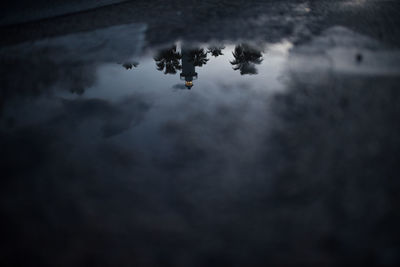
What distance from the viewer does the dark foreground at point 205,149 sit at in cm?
128

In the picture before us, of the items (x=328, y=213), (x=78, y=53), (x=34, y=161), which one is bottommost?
(x=328, y=213)

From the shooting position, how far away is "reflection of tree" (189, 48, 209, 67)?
113 inches

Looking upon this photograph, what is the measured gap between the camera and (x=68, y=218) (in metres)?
1.43

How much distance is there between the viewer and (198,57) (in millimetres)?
2977

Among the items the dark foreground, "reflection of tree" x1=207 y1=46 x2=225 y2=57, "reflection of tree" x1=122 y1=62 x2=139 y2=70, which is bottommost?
the dark foreground

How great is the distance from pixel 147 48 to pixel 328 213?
111 inches

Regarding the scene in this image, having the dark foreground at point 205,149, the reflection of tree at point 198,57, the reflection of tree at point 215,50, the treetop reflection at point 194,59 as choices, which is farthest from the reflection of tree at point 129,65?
the reflection of tree at point 215,50

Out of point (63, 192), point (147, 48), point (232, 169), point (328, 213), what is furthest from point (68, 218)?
point (147, 48)

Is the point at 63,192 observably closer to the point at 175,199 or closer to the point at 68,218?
the point at 68,218

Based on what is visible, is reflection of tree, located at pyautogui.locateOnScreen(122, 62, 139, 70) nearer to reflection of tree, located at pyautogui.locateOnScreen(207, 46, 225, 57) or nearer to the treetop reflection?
the treetop reflection

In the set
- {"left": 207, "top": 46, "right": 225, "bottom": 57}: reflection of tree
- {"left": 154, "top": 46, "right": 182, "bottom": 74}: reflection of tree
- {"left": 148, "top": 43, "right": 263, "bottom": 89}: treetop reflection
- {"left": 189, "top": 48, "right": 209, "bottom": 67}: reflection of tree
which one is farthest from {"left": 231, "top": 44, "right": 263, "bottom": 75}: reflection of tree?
{"left": 154, "top": 46, "right": 182, "bottom": 74}: reflection of tree

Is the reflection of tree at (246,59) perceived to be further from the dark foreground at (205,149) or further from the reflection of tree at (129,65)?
the reflection of tree at (129,65)

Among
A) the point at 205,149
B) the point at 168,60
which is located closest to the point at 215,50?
the point at 168,60

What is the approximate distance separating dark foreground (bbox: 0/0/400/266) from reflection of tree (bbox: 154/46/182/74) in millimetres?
24
